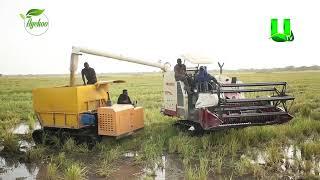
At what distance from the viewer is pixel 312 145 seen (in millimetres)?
10367

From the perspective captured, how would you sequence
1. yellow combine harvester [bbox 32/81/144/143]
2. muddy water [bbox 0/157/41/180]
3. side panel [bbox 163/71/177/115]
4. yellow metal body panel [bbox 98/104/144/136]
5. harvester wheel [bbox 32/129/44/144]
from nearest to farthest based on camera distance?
1. muddy water [bbox 0/157/41/180]
2. yellow metal body panel [bbox 98/104/144/136]
3. yellow combine harvester [bbox 32/81/144/143]
4. harvester wheel [bbox 32/129/44/144]
5. side panel [bbox 163/71/177/115]

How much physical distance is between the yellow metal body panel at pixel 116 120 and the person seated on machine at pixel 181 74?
1952mm

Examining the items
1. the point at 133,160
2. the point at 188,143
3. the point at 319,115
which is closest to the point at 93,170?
the point at 133,160

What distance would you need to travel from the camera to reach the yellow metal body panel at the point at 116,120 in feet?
37.3

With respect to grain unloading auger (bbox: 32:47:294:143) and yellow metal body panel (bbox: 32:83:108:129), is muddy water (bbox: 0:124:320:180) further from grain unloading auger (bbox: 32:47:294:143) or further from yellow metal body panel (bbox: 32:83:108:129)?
yellow metal body panel (bbox: 32:83:108:129)

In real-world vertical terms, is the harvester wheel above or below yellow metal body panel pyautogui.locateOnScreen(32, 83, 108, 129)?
below

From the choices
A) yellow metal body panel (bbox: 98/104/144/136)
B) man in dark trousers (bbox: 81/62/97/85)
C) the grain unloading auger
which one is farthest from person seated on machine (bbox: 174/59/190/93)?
man in dark trousers (bbox: 81/62/97/85)

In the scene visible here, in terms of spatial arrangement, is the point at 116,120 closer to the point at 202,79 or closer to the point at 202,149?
the point at 202,149

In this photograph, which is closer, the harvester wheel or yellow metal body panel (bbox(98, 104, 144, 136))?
yellow metal body panel (bbox(98, 104, 144, 136))

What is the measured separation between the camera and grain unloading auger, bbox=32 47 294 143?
1140 cm

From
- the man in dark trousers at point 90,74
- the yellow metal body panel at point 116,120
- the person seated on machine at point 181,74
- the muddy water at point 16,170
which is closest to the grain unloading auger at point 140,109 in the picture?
the yellow metal body panel at point 116,120

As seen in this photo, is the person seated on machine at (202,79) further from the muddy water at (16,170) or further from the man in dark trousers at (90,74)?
the muddy water at (16,170)

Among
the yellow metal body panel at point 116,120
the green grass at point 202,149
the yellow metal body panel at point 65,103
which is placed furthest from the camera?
the yellow metal body panel at point 65,103

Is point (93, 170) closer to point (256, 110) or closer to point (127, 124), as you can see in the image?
point (127, 124)
